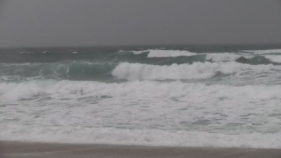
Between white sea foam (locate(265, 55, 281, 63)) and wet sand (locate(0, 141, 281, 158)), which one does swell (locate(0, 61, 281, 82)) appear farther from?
wet sand (locate(0, 141, 281, 158))

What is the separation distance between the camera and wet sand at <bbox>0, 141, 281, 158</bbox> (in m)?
3.17

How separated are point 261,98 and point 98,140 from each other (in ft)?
10.2

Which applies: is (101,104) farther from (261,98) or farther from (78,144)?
(261,98)

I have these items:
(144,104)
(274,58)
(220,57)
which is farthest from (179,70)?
(144,104)

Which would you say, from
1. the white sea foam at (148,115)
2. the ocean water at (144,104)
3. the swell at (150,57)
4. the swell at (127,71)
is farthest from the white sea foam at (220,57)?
the white sea foam at (148,115)

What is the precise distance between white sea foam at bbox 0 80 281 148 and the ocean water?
0.01 m

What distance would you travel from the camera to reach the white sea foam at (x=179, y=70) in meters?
9.07

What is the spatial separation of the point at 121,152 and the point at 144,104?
2258 mm

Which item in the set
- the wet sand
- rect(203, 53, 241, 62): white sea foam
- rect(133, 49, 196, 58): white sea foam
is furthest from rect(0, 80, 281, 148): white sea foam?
rect(133, 49, 196, 58): white sea foam

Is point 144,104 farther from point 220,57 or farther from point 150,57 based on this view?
point 150,57

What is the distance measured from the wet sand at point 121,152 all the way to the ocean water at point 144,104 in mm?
195

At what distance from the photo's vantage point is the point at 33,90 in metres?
7.29

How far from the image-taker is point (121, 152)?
10.9 feet

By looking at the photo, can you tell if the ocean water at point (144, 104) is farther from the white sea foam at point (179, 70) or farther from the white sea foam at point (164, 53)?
the white sea foam at point (164, 53)
